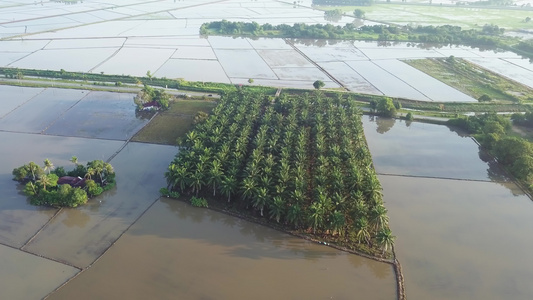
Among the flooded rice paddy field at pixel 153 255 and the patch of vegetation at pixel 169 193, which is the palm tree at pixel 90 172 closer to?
the flooded rice paddy field at pixel 153 255

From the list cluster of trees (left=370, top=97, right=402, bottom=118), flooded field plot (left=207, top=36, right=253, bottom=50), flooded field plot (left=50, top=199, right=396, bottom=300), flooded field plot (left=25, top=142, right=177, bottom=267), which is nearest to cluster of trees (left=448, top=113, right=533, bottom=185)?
cluster of trees (left=370, top=97, right=402, bottom=118)

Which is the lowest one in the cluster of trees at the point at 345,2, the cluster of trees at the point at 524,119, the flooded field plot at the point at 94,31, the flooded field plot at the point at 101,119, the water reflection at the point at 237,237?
the water reflection at the point at 237,237

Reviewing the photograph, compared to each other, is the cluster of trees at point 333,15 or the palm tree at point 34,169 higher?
the cluster of trees at point 333,15

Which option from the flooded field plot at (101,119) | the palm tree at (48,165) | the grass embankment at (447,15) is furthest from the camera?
the grass embankment at (447,15)

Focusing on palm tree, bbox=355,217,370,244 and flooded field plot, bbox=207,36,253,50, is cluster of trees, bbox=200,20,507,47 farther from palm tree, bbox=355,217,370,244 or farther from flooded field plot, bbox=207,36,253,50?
palm tree, bbox=355,217,370,244

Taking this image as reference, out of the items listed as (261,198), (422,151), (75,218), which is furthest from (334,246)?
(75,218)

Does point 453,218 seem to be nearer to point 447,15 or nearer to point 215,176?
point 215,176

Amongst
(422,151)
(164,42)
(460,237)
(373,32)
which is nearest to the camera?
(460,237)

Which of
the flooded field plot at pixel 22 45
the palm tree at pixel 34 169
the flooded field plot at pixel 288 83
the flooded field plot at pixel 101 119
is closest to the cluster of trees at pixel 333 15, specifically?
the flooded field plot at pixel 288 83
